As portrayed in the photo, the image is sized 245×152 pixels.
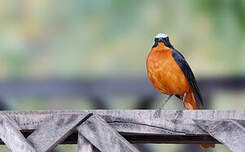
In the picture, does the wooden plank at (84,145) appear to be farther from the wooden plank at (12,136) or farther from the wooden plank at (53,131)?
the wooden plank at (12,136)

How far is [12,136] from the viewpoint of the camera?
9.55 ft

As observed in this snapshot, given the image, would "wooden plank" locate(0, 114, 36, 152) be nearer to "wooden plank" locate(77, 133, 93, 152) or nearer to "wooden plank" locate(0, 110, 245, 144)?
"wooden plank" locate(0, 110, 245, 144)

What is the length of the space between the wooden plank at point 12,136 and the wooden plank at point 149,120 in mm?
45

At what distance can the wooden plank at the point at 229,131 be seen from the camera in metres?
2.72

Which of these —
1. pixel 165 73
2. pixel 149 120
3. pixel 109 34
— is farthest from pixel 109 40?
pixel 149 120

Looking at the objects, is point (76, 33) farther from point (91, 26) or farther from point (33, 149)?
point (33, 149)

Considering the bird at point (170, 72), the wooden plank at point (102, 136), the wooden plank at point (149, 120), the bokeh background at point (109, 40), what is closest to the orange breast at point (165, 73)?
the bird at point (170, 72)

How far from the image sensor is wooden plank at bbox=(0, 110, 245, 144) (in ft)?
9.38

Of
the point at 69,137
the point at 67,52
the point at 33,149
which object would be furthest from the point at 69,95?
the point at 33,149

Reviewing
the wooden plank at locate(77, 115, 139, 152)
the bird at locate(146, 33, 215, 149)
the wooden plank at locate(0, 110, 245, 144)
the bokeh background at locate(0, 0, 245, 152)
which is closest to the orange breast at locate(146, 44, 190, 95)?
the bird at locate(146, 33, 215, 149)

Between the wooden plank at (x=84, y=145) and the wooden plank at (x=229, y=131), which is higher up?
the wooden plank at (x=229, y=131)

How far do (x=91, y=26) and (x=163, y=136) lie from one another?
205cm

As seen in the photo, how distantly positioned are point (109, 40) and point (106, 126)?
2.10 meters

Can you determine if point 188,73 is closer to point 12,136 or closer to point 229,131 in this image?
point 229,131
